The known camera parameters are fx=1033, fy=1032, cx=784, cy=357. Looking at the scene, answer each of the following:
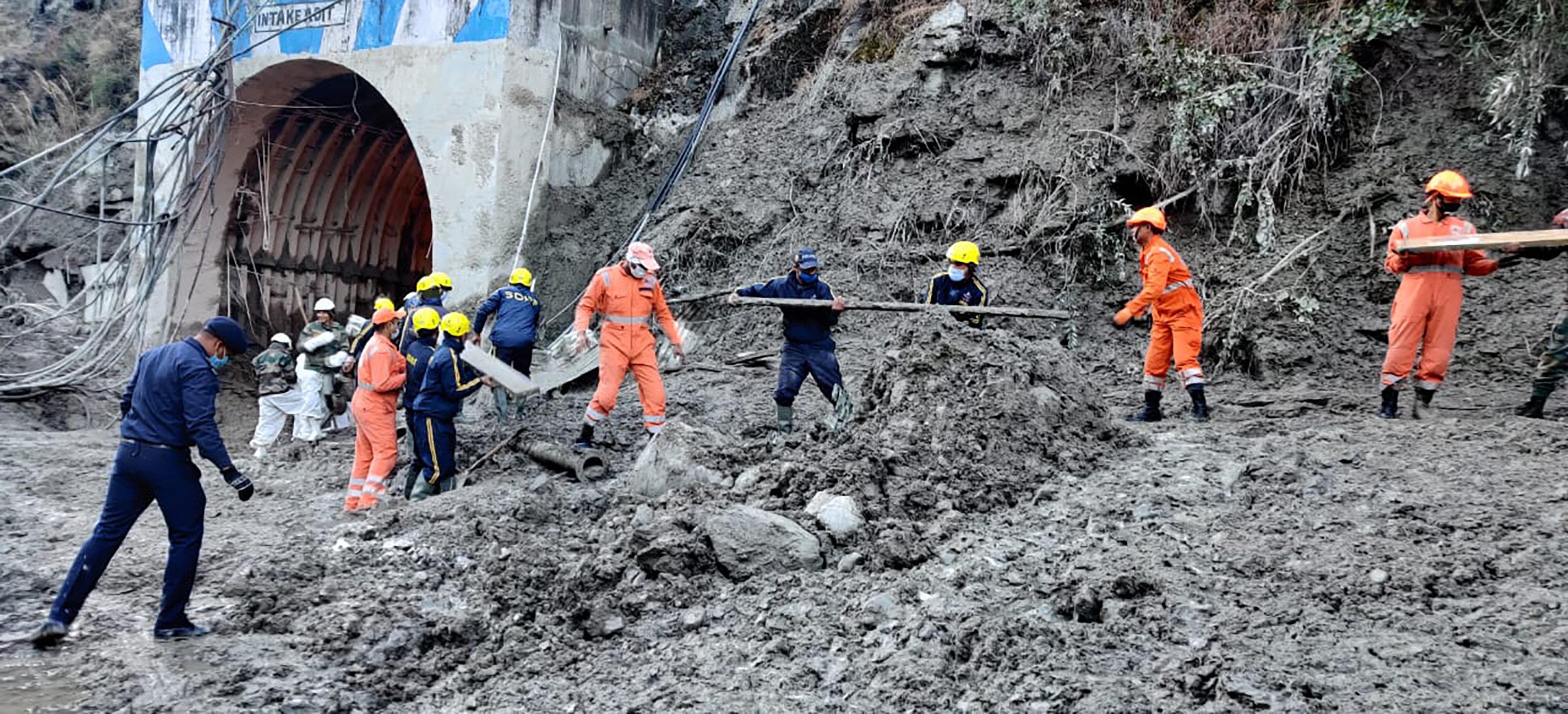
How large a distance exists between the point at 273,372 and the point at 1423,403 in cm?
955

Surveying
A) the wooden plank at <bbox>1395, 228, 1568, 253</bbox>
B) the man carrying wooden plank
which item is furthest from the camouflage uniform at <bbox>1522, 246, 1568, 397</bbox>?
the wooden plank at <bbox>1395, 228, 1568, 253</bbox>

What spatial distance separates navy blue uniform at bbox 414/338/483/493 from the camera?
728cm

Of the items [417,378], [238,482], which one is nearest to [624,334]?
[417,378]

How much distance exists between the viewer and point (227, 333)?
207 inches

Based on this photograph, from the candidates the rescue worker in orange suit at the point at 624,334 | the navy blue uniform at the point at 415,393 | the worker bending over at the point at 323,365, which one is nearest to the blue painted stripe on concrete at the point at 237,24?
the worker bending over at the point at 323,365

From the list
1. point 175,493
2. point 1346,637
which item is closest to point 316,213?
point 175,493

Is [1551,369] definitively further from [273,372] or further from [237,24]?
[237,24]

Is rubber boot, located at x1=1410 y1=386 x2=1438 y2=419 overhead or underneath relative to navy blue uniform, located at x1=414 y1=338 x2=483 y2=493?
overhead

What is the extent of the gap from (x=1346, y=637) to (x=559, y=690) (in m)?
2.86

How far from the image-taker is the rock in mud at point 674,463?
6012mm

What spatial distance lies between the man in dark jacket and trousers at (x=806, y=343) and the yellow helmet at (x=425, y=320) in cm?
268

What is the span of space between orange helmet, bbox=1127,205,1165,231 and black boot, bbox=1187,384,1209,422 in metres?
1.05

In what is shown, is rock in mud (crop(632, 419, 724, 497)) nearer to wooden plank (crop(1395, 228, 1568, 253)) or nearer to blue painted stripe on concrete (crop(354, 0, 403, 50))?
wooden plank (crop(1395, 228, 1568, 253))

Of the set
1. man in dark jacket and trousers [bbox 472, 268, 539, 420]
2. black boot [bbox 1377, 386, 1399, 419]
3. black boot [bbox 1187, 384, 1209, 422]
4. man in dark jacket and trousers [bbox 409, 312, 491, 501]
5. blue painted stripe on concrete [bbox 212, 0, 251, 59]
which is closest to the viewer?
black boot [bbox 1377, 386, 1399, 419]
